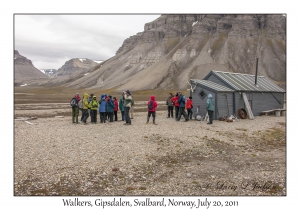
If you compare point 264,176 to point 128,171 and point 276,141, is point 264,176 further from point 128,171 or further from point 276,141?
point 276,141

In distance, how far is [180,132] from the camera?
1655cm

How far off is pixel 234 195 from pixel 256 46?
140 m

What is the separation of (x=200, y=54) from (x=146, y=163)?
12909 cm

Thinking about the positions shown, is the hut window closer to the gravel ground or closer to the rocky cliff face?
the gravel ground

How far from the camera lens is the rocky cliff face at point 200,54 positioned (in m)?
121

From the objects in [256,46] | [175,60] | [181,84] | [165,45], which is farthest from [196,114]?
[165,45]

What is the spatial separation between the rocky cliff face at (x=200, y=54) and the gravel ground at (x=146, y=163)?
9551cm

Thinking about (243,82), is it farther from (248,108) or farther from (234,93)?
(234,93)

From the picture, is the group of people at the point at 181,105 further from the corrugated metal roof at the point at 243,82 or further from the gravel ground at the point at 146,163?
the corrugated metal roof at the point at 243,82

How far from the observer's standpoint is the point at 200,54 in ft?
441

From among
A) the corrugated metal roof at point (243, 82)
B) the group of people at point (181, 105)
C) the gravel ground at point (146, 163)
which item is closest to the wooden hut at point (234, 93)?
the corrugated metal roof at point (243, 82)

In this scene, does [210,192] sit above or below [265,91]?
below

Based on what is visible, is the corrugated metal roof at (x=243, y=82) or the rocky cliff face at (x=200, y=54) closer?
the corrugated metal roof at (x=243, y=82)

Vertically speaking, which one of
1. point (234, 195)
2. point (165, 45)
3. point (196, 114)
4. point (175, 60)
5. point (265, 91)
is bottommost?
point (234, 195)
